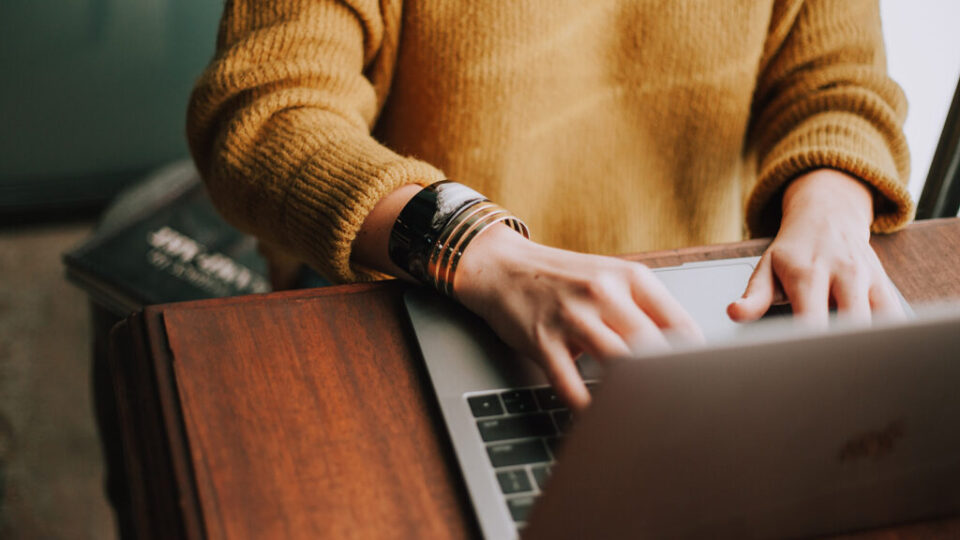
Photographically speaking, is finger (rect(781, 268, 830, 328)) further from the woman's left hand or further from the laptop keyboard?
the laptop keyboard

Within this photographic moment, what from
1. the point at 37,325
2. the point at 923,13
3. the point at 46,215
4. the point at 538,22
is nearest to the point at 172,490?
the point at 538,22

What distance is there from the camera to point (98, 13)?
1.71m

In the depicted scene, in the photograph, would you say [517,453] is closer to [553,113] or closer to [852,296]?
[852,296]

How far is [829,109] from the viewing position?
757 millimetres

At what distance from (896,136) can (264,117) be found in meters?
0.59

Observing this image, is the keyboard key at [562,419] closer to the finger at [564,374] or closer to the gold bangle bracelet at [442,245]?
the finger at [564,374]

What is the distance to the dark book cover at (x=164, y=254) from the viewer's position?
4.05ft

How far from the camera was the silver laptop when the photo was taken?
367 millimetres

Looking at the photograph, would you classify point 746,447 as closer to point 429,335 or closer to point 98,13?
point 429,335

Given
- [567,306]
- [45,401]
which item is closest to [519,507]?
[567,306]

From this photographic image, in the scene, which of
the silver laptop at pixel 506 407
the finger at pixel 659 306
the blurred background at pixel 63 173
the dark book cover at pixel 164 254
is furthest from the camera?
the blurred background at pixel 63 173

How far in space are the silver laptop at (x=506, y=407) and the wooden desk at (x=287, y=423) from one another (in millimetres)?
12

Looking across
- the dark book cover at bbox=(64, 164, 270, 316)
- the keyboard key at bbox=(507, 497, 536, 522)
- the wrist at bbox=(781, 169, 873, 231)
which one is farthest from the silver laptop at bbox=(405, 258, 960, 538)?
the dark book cover at bbox=(64, 164, 270, 316)

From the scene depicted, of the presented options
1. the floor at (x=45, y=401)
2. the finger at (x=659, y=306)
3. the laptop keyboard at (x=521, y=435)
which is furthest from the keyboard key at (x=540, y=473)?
the floor at (x=45, y=401)
